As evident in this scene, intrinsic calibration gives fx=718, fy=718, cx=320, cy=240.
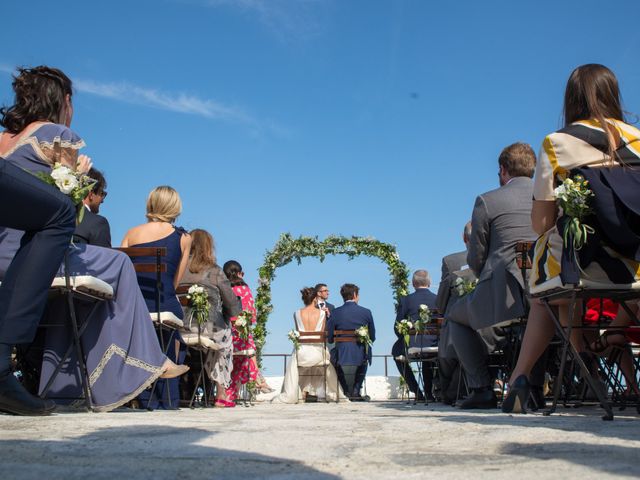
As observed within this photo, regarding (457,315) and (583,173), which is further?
(457,315)

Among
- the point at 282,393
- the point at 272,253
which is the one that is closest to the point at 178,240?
the point at 282,393

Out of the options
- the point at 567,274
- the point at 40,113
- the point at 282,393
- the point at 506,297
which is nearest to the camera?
the point at 567,274

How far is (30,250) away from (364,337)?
8.93m

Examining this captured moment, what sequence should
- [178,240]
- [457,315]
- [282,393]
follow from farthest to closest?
[282,393] < [178,240] < [457,315]

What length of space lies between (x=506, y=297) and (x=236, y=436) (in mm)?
2634

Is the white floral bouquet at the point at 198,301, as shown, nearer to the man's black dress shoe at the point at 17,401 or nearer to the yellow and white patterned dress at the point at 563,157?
the man's black dress shoe at the point at 17,401

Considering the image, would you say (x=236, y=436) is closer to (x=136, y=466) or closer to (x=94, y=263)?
(x=136, y=466)

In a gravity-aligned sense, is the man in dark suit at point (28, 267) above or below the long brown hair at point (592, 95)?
below

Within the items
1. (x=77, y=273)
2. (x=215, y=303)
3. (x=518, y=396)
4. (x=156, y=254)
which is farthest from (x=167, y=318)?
(x=518, y=396)

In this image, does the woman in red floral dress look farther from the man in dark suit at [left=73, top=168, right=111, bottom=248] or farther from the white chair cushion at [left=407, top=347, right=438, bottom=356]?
the man in dark suit at [left=73, top=168, right=111, bottom=248]

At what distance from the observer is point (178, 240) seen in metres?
6.02

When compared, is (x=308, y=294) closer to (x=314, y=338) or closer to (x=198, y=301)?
(x=314, y=338)

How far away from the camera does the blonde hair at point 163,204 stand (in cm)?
614

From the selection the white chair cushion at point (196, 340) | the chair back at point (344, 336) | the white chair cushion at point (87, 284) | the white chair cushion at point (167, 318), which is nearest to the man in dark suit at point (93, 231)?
the white chair cushion at point (167, 318)
